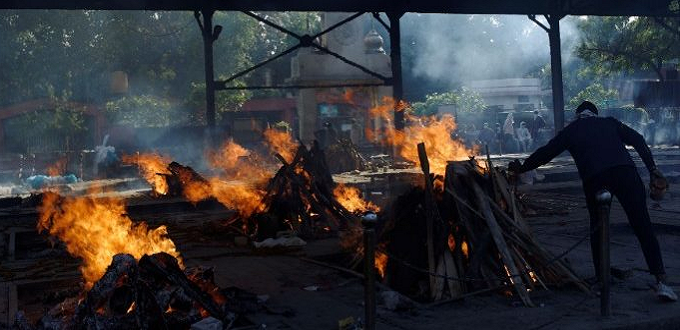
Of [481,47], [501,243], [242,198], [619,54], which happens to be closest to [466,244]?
[501,243]

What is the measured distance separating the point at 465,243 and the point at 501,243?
17.8 inches

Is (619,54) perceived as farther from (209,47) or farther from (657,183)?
(657,183)

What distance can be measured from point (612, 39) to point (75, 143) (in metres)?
28.3

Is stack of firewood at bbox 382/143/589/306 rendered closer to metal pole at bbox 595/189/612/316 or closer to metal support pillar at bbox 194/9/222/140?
metal pole at bbox 595/189/612/316

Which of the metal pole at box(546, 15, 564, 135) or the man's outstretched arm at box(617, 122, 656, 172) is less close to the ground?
the metal pole at box(546, 15, 564, 135)

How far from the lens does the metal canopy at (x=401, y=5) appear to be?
15.2 meters

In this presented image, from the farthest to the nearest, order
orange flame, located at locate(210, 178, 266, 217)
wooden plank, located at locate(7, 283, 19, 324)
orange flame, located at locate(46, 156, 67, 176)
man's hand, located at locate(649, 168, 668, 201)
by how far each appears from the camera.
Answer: orange flame, located at locate(46, 156, 67, 176)
orange flame, located at locate(210, 178, 266, 217)
man's hand, located at locate(649, 168, 668, 201)
wooden plank, located at locate(7, 283, 19, 324)

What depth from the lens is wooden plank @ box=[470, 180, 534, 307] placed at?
6266 millimetres

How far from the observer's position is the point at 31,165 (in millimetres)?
29234

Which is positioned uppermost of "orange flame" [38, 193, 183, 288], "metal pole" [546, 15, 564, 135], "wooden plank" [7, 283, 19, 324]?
"metal pole" [546, 15, 564, 135]

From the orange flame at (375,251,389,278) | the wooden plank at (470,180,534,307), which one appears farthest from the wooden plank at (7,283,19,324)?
the wooden plank at (470,180,534,307)

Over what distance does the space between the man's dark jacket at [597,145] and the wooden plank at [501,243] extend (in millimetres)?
730

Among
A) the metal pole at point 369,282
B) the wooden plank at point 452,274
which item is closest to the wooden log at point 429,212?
the wooden plank at point 452,274

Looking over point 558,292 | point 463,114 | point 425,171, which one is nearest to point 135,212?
point 425,171
